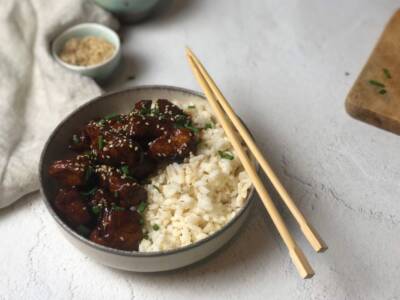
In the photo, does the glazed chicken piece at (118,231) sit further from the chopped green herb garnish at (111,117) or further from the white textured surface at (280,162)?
the chopped green herb garnish at (111,117)

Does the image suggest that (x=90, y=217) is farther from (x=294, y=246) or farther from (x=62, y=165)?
(x=294, y=246)

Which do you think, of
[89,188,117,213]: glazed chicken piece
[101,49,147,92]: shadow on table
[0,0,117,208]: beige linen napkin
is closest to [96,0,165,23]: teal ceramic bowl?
[0,0,117,208]: beige linen napkin

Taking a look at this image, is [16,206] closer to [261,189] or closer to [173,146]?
[173,146]

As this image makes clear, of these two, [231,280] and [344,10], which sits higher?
[344,10]

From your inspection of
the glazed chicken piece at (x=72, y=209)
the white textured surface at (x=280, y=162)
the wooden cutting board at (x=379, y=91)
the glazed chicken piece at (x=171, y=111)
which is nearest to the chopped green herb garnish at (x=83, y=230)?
the glazed chicken piece at (x=72, y=209)

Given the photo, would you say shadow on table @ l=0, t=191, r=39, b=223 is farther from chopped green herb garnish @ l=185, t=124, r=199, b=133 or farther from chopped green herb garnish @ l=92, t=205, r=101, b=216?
chopped green herb garnish @ l=185, t=124, r=199, b=133

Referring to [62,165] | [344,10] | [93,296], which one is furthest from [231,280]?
[344,10]
